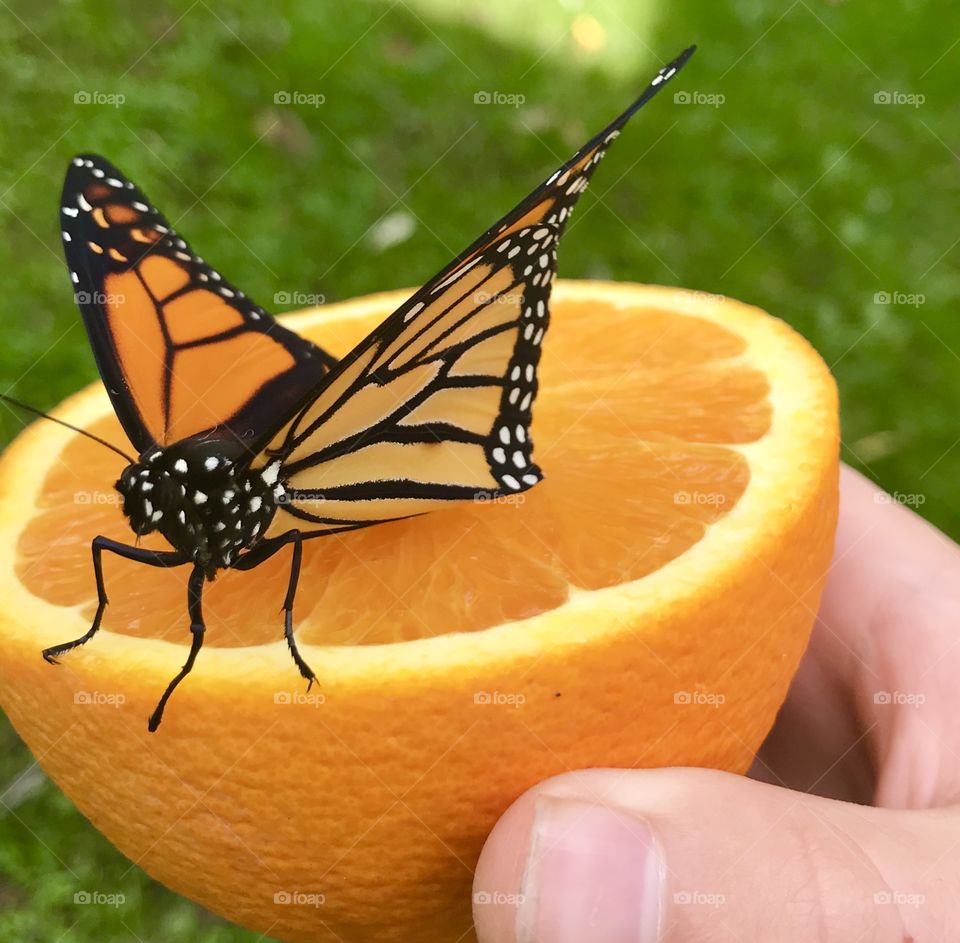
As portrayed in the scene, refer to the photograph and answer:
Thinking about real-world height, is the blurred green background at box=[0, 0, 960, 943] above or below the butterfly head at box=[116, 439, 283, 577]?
above

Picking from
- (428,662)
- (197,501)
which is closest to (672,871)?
(428,662)

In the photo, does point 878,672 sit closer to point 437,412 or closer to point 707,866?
point 707,866

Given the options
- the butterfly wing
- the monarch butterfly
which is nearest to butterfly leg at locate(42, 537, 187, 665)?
the monarch butterfly

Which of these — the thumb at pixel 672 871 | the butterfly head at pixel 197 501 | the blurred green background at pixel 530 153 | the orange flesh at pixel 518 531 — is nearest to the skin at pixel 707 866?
the thumb at pixel 672 871

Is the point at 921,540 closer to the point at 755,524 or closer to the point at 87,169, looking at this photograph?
the point at 755,524

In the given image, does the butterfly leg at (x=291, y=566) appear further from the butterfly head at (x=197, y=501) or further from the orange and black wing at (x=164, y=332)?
the orange and black wing at (x=164, y=332)

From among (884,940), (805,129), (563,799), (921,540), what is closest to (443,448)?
(563,799)

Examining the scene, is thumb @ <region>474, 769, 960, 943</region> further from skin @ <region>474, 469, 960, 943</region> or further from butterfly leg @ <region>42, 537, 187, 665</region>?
butterfly leg @ <region>42, 537, 187, 665</region>
